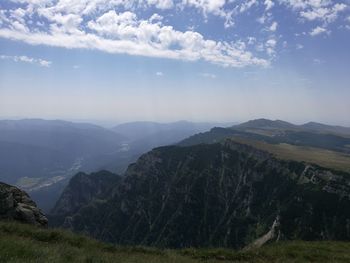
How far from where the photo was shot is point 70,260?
47.3 feet

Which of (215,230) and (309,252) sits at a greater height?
(309,252)

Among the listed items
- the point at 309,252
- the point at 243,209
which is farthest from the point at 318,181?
the point at 309,252

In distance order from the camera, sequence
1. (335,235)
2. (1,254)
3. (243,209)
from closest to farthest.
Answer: (1,254) < (335,235) < (243,209)

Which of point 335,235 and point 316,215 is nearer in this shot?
point 335,235

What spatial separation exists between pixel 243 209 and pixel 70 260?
612 feet

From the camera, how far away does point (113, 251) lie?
22188mm

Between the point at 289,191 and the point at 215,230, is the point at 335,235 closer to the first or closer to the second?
the point at 289,191

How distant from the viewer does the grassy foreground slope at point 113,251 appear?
49.2 feet

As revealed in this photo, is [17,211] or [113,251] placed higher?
[17,211]

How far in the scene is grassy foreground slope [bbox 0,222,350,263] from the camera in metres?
15.0

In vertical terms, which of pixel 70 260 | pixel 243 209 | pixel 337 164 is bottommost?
pixel 243 209

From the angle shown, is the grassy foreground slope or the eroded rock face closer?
the grassy foreground slope

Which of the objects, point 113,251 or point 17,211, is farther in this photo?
point 17,211

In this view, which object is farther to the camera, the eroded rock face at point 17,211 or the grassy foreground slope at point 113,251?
the eroded rock face at point 17,211
